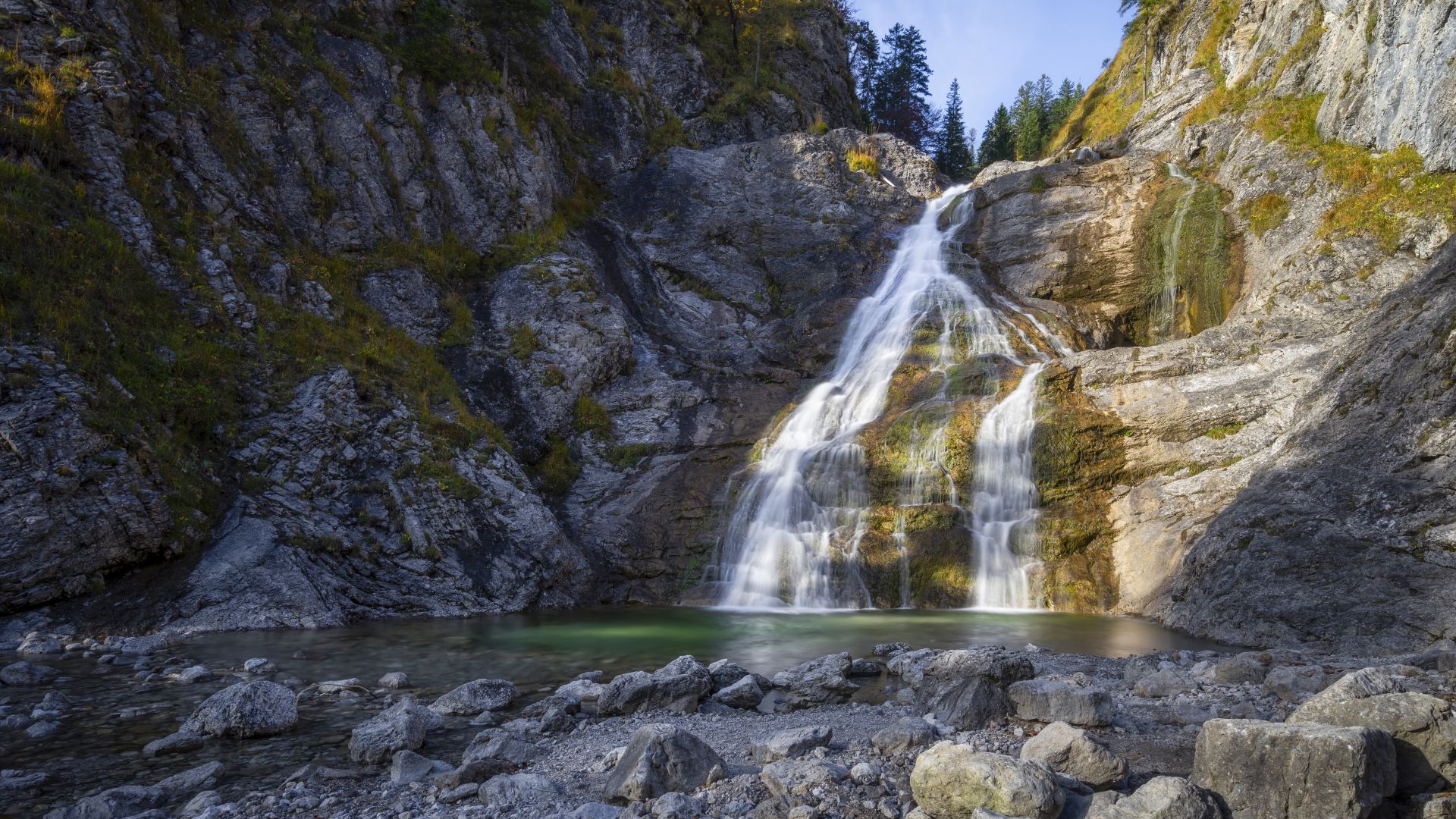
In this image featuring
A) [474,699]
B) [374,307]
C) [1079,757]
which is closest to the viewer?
[1079,757]

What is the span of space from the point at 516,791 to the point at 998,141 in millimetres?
64816

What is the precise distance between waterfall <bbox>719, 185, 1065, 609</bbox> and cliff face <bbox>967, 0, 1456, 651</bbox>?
170 cm

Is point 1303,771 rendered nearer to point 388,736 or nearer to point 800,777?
point 800,777

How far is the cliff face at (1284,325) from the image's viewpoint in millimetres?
10203

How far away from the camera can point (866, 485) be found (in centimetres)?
1752

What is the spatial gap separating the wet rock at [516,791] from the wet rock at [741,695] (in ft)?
9.28

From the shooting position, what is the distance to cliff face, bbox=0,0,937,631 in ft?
40.6

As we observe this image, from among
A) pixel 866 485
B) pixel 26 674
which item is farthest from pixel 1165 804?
pixel 866 485

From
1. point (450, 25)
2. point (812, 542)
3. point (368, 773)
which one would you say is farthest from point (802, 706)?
point (450, 25)

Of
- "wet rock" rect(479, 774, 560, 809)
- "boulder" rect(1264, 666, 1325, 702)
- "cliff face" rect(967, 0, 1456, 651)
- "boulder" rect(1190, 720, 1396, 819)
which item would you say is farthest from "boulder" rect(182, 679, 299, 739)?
"cliff face" rect(967, 0, 1456, 651)

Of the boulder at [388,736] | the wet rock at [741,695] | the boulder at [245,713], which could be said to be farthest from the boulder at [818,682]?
the boulder at [245,713]

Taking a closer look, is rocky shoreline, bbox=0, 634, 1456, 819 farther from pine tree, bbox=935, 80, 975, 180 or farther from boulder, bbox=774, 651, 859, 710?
pine tree, bbox=935, 80, 975, 180

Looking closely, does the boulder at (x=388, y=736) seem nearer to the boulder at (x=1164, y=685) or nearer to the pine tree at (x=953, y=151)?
the boulder at (x=1164, y=685)

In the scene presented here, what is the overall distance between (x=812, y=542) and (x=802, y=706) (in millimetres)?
9288
